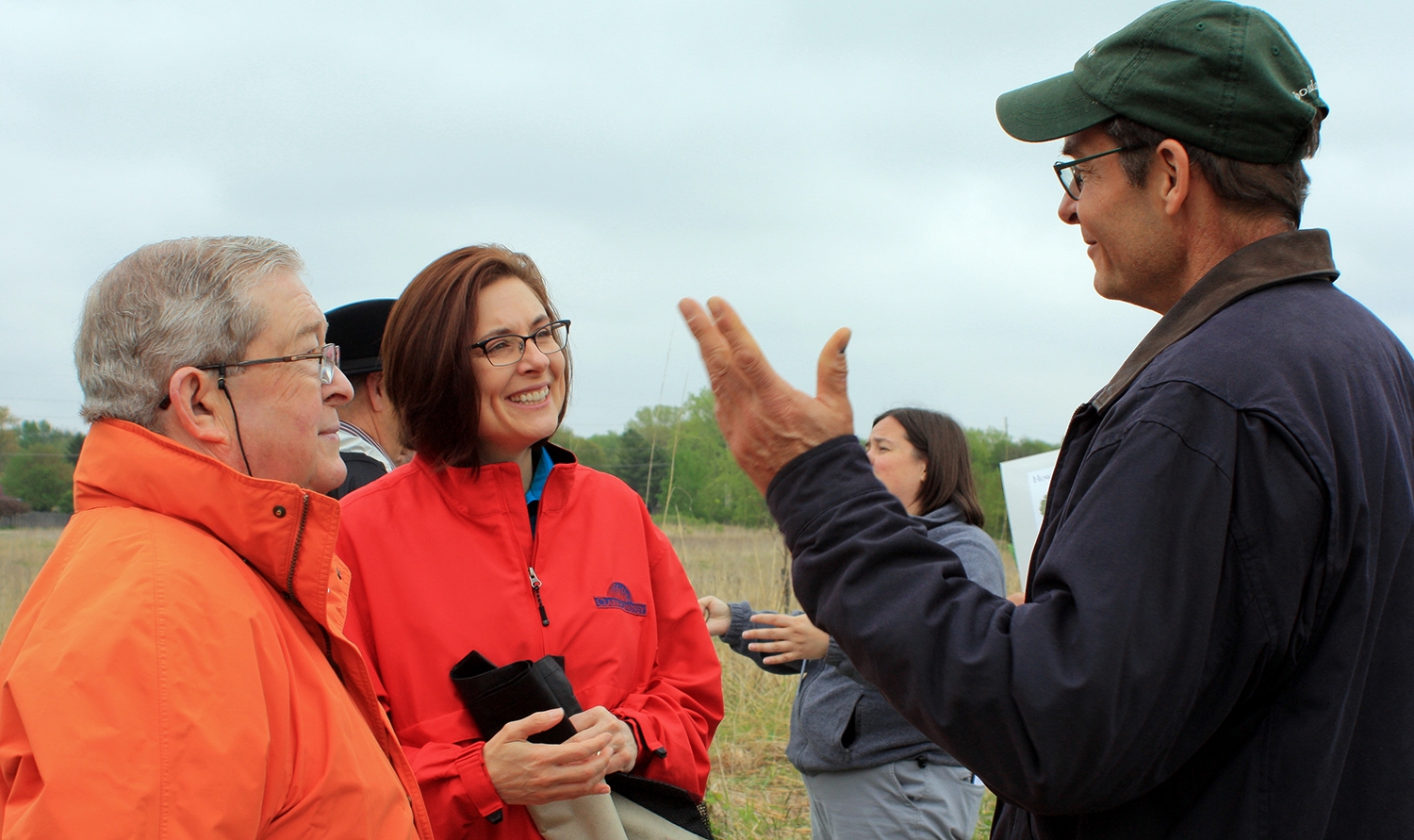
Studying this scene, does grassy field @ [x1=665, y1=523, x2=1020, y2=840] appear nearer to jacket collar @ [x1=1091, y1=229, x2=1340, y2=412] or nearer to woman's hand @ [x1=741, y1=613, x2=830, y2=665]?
woman's hand @ [x1=741, y1=613, x2=830, y2=665]

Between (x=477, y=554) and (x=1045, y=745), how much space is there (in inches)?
54.9

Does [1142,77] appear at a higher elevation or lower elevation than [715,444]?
higher

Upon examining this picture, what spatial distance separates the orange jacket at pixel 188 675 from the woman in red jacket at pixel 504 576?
338 mm

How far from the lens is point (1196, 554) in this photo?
3.47ft

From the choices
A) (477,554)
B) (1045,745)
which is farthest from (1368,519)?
(477,554)

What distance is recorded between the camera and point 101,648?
3.93 ft

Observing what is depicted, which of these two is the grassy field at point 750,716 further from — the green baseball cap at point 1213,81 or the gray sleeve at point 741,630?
the green baseball cap at point 1213,81

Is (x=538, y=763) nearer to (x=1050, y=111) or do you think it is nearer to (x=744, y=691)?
(x=1050, y=111)

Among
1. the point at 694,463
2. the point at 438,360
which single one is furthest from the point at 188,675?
the point at 694,463

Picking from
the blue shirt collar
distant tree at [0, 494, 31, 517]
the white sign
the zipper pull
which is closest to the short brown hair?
the blue shirt collar

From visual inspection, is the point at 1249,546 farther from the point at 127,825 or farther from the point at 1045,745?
the point at 127,825

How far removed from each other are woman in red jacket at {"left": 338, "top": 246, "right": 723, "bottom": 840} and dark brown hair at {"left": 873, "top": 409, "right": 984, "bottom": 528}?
1695 mm

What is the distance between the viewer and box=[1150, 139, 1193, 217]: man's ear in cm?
133

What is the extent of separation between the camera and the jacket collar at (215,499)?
143cm
